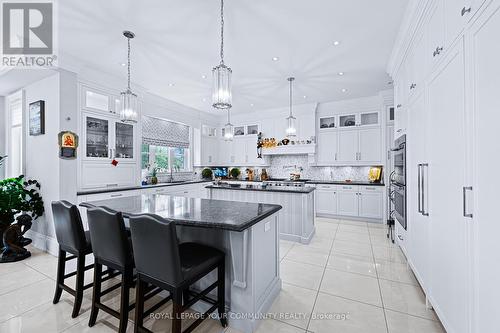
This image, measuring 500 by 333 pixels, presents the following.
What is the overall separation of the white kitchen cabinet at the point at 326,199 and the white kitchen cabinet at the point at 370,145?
107 cm

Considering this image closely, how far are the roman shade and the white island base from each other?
158 inches

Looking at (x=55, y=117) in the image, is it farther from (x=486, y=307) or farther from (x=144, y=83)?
(x=486, y=307)

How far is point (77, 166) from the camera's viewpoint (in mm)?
3646

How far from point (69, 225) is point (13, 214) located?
8.07ft

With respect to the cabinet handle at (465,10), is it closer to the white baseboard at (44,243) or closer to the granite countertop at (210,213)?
the granite countertop at (210,213)

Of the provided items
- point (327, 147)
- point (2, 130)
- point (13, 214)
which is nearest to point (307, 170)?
point (327, 147)

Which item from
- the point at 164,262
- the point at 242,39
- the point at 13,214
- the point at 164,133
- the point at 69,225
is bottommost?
the point at 13,214

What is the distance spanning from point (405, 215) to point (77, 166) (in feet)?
16.4

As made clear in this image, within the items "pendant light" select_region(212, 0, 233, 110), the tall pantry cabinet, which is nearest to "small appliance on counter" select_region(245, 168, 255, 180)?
the tall pantry cabinet

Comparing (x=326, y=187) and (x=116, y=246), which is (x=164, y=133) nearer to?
(x=326, y=187)

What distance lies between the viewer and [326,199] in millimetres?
5664

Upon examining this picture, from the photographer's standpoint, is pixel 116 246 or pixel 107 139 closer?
pixel 116 246

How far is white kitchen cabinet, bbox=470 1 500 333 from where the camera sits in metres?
1.13

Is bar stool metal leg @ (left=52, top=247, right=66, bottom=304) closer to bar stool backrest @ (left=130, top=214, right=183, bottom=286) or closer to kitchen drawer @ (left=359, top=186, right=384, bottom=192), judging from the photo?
bar stool backrest @ (left=130, top=214, right=183, bottom=286)
